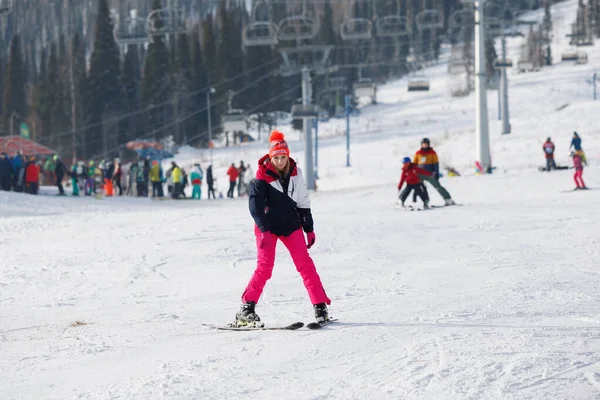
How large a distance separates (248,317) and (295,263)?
0.53 meters

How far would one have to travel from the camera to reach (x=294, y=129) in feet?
268

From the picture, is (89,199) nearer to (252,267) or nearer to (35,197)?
(35,197)

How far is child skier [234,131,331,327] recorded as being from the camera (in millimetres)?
6293

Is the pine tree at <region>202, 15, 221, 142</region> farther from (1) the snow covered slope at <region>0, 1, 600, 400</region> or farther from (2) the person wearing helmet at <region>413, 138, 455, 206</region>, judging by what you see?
(2) the person wearing helmet at <region>413, 138, 455, 206</region>

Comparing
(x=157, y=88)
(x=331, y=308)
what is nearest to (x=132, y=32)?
(x=331, y=308)

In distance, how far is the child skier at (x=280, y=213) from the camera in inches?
248

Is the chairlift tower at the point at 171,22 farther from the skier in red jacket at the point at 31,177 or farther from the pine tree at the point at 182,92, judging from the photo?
the pine tree at the point at 182,92

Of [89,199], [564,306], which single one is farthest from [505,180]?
[564,306]

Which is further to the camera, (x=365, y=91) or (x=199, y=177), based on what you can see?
(x=365, y=91)

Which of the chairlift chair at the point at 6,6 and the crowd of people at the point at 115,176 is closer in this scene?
the chairlift chair at the point at 6,6

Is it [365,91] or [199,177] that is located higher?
[365,91]

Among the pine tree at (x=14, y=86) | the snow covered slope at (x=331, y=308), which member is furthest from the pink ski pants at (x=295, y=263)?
the pine tree at (x=14, y=86)

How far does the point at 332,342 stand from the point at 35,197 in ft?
62.4

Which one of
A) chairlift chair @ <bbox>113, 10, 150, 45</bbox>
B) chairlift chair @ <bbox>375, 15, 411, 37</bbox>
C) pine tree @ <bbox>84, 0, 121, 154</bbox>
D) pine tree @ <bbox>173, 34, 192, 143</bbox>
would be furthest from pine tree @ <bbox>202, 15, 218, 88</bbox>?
chairlift chair @ <bbox>113, 10, 150, 45</bbox>
